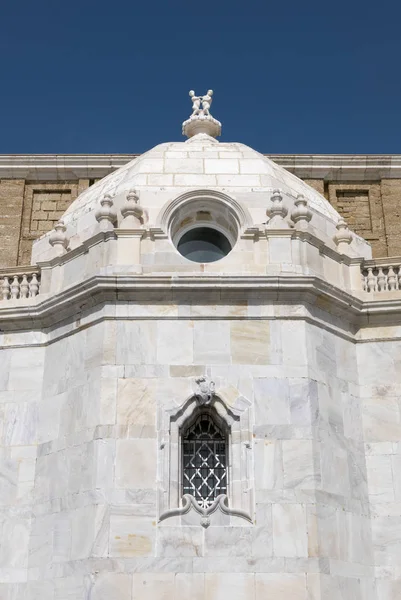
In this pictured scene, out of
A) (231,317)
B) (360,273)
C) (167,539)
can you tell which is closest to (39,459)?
(167,539)

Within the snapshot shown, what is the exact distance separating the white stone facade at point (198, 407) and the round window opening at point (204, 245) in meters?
0.23

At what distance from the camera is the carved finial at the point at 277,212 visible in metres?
17.7

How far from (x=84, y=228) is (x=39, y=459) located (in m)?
5.46

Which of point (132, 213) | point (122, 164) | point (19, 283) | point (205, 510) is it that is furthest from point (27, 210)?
point (205, 510)

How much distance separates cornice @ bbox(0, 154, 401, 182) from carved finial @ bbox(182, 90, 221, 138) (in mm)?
6262

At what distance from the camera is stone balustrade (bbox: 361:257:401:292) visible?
18.6m

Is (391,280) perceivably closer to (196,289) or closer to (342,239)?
(342,239)

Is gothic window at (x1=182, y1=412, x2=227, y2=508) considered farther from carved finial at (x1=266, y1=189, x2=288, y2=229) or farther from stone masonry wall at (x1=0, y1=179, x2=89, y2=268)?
stone masonry wall at (x1=0, y1=179, x2=89, y2=268)

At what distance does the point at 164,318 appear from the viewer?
16.6 m

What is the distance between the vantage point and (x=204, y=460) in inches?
625

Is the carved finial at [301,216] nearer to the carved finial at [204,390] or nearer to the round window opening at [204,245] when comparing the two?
the round window opening at [204,245]

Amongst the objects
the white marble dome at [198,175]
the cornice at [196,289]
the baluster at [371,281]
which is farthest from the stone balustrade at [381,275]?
the white marble dome at [198,175]

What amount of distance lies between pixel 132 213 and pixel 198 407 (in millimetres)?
4423

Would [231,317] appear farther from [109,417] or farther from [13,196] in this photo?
[13,196]
